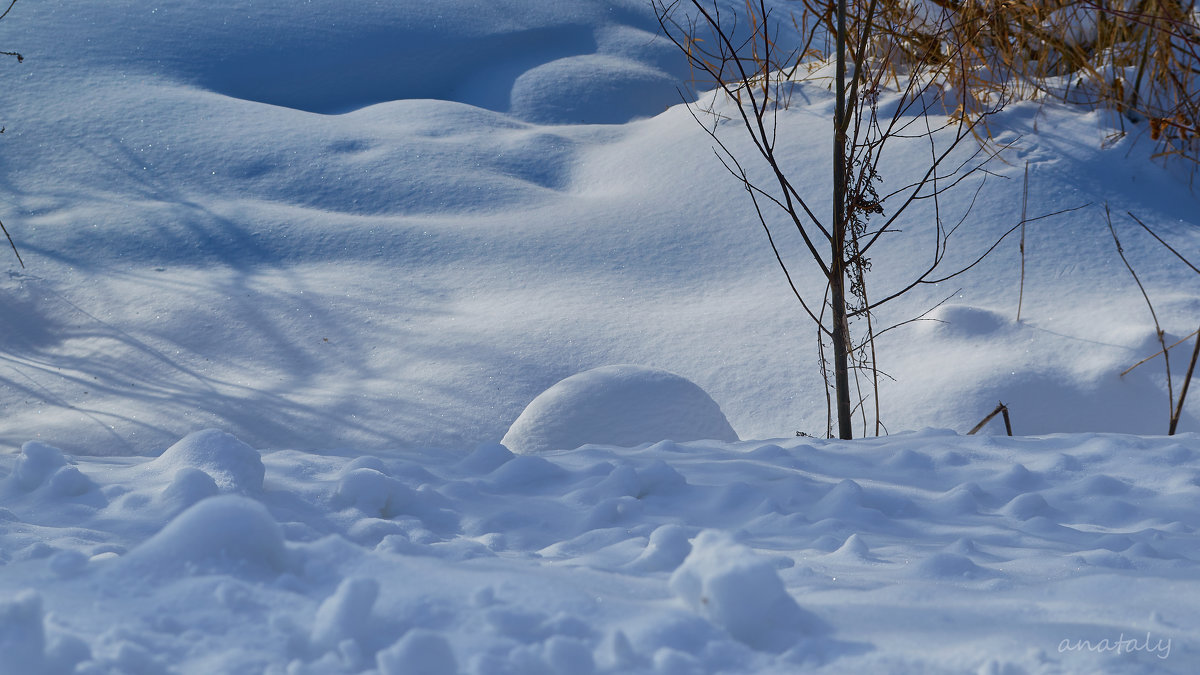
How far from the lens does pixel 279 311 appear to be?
3525 mm

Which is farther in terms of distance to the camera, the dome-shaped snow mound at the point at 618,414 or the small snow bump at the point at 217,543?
the dome-shaped snow mound at the point at 618,414

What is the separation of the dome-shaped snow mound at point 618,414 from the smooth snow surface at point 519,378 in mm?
12

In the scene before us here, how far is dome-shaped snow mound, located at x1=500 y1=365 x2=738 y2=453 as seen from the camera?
7.58 feet

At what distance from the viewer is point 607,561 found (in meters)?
1.30

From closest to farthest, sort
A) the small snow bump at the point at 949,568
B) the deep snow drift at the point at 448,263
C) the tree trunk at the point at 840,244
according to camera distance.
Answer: the small snow bump at the point at 949,568 → the tree trunk at the point at 840,244 → the deep snow drift at the point at 448,263

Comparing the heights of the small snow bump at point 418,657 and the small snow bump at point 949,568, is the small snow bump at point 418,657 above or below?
above

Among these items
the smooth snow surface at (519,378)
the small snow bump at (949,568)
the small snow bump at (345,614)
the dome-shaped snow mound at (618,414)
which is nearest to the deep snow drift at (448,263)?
the smooth snow surface at (519,378)

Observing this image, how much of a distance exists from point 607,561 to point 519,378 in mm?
1839

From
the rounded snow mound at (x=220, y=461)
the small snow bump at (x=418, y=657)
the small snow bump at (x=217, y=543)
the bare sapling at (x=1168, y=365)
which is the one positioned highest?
the small snow bump at (x=217, y=543)

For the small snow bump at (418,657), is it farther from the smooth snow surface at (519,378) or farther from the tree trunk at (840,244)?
the tree trunk at (840,244)

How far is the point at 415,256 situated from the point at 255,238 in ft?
2.48

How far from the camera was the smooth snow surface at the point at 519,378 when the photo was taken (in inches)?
39.2

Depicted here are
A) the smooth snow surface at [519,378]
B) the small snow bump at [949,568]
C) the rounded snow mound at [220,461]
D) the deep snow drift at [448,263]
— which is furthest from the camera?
the deep snow drift at [448,263]

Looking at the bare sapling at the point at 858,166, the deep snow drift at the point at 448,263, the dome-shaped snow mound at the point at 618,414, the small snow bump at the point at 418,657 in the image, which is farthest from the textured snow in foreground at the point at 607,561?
the deep snow drift at the point at 448,263
